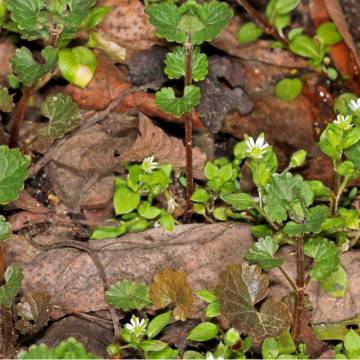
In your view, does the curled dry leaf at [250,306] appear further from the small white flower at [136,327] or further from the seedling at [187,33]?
A: the seedling at [187,33]

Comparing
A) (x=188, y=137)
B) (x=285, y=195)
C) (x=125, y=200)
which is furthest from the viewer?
(x=125, y=200)

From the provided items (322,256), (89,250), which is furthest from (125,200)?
(322,256)

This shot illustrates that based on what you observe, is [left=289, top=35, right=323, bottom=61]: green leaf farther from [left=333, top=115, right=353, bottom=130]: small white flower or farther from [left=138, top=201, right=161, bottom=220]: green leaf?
[left=138, top=201, right=161, bottom=220]: green leaf

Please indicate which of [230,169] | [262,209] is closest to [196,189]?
[230,169]

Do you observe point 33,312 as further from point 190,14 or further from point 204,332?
point 190,14

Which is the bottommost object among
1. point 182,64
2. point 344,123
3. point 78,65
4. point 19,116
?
point 19,116

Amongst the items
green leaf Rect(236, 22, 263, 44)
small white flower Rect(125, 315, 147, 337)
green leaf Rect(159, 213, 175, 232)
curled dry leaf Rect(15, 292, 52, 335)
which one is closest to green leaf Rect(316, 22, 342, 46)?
green leaf Rect(236, 22, 263, 44)
